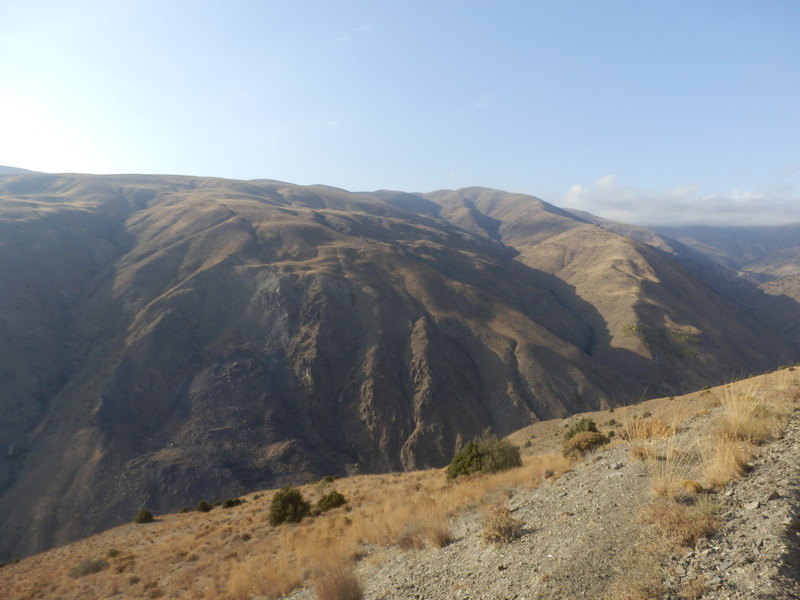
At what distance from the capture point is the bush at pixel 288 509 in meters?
17.9

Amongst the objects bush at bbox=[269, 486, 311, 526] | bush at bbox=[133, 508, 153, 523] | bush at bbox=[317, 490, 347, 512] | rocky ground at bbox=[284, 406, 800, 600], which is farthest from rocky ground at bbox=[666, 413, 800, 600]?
bush at bbox=[133, 508, 153, 523]

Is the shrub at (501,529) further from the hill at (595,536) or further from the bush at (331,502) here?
the bush at (331,502)

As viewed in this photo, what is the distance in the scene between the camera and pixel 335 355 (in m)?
57.0

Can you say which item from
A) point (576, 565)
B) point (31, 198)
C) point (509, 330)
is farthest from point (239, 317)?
point (31, 198)

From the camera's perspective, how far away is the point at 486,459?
1653 centimetres

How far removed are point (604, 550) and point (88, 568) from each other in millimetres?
18450

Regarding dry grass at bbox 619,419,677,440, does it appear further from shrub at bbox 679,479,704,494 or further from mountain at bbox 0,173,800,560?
mountain at bbox 0,173,800,560

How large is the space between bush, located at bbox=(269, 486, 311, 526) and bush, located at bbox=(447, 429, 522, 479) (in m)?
6.04

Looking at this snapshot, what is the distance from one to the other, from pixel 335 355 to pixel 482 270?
42925 mm

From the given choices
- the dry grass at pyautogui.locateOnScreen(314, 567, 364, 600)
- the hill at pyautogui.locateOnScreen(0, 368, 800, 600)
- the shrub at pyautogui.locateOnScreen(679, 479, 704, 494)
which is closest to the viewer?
the hill at pyautogui.locateOnScreen(0, 368, 800, 600)

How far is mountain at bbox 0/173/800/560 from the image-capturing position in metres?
41.8

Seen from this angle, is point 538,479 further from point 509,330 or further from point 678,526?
point 509,330

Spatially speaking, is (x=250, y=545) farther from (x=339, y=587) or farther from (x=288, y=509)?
(x=339, y=587)

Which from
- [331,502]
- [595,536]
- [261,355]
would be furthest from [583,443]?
[261,355]
